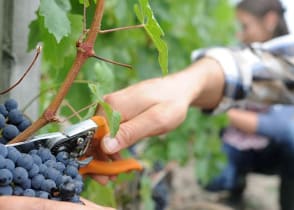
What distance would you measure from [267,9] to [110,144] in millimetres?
3238

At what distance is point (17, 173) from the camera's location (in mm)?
677

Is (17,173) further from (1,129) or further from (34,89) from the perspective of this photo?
(34,89)

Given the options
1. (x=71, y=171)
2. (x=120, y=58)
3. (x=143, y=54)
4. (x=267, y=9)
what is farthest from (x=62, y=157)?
(x=267, y=9)

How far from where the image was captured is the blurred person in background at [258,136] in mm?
3414

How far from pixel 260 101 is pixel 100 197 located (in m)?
0.61

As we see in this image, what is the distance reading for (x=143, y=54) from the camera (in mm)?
2004

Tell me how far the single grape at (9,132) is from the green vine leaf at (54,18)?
0.50 feet

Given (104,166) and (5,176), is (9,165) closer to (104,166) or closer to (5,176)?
(5,176)

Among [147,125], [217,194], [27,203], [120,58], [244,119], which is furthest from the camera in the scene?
[217,194]

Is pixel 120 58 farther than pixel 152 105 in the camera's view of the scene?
Yes

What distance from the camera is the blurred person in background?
341 centimetres

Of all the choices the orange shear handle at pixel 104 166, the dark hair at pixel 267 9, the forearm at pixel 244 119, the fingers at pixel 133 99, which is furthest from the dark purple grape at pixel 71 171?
the dark hair at pixel 267 9

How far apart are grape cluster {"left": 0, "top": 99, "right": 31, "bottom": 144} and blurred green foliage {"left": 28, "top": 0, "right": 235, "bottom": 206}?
123mm

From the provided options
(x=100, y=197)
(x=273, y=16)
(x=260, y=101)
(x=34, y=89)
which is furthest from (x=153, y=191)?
(x=273, y=16)
